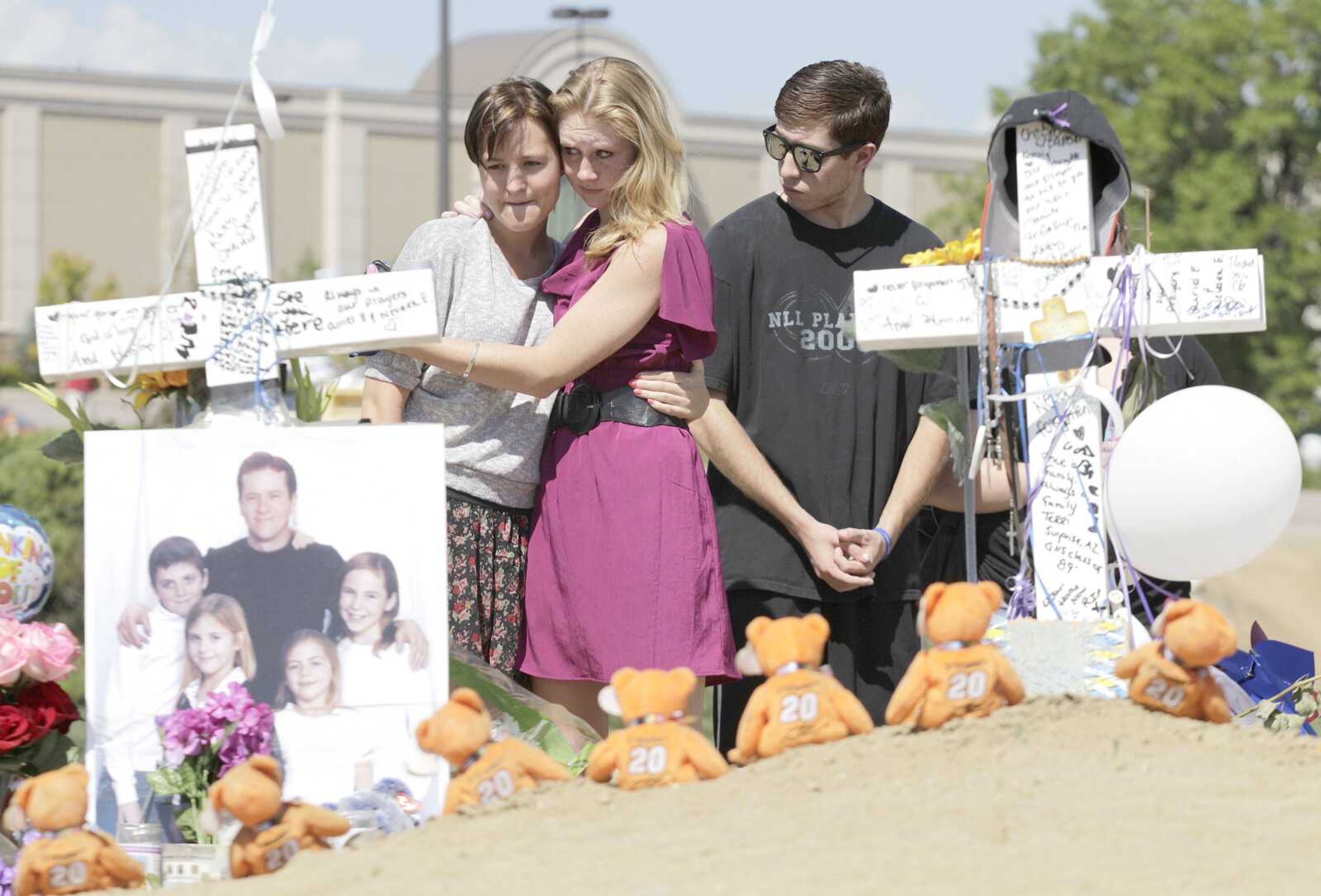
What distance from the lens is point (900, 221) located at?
365cm

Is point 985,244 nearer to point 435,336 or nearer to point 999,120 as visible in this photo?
point 999,120

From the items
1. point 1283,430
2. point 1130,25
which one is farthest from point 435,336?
point 1130,25

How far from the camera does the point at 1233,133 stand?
24.8m

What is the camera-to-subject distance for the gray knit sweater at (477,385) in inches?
126

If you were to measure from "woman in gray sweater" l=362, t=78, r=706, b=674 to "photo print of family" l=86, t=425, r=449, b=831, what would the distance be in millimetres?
485

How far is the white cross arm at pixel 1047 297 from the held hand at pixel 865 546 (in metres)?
0.60

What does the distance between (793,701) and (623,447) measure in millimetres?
929

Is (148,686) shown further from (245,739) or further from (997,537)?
(997,537)

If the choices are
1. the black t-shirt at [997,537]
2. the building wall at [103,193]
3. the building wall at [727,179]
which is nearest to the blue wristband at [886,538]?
the black t-shirt at [997,537]

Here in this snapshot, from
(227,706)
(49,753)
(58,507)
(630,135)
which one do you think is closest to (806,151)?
(630,135)

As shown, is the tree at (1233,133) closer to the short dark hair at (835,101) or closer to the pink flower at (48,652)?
the short dark hair at (835,101)

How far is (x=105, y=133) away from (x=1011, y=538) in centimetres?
3570

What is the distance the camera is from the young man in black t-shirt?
3.42 meters

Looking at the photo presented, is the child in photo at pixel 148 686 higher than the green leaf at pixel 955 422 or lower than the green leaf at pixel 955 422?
lower
